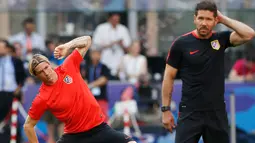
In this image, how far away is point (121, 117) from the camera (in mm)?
14211

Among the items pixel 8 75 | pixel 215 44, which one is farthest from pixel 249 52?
pixel 215 44

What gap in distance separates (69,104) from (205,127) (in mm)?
1653

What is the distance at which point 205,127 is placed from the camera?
320 inches

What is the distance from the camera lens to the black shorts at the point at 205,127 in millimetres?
8125

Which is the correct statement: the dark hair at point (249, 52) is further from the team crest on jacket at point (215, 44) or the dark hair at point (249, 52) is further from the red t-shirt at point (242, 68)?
the team crest on jacket at point (215, 44)

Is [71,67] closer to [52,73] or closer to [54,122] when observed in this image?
[52,73]

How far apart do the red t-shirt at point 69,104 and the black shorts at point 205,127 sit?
1126 mm

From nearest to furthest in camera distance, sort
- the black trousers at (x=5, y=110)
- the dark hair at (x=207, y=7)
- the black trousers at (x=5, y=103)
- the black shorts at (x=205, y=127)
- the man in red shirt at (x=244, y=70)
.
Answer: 1. the dark hair at (x=207, y=7)
2. the black shorts at (x=205, y=127)
3. the black trousers at (x=5, y=110)
4. the black trousers at (x=5, y=103)
5. the man in red shirt at (x=244, y=70)

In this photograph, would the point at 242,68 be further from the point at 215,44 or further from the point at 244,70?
the point at 215,44

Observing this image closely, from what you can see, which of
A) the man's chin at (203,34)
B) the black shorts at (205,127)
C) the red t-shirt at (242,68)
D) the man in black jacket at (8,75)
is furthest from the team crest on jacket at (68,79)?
the red t-shirt at (242,68)

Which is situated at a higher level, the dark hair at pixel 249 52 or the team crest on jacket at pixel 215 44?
the team crest on jacket at pixel 215 44

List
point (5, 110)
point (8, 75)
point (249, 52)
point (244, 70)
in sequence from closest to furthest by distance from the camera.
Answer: point (8, 75), point (5, 110), point (244, 70), point (249, 52)

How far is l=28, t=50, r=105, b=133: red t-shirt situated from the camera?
850cm

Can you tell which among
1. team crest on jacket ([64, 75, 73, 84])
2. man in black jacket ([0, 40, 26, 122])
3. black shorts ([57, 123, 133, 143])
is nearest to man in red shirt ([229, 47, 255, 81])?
man in black jacket ([0, 40, 26, 122])
